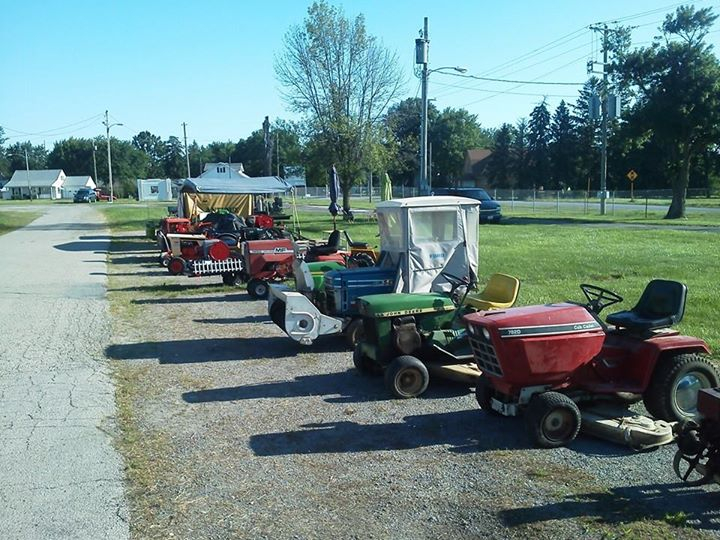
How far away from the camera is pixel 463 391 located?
7.36 meters

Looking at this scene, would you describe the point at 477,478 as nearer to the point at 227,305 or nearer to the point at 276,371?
the point at 276,371

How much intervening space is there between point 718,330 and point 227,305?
8.38 meters

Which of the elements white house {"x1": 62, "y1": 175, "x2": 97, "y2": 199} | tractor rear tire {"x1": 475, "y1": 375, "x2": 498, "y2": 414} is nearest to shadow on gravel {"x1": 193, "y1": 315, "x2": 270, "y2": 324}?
tractor rear tire {"x1": 475, "y1": 375, "x2": 498, "y2": 414}

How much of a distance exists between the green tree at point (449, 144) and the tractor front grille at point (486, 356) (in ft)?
307

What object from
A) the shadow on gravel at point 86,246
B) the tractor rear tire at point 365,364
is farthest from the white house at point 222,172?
the tractor rear tire at point 365,364

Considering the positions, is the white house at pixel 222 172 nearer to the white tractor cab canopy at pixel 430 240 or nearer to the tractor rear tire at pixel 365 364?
the white tractor cab canopy at pixel 430 240

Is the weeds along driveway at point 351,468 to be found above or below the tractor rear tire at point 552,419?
below

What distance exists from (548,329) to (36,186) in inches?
4726

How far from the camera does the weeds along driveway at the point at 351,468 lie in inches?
175

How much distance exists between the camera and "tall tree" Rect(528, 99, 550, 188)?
84.6 metres

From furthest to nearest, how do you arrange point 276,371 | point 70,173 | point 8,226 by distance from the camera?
point 70,173 → point 8,226 → point 276,371

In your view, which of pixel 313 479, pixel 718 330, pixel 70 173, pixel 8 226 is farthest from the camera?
pixel 70 173

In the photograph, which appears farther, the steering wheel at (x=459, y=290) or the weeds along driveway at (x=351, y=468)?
the steering wheel at (x=459, y=290)

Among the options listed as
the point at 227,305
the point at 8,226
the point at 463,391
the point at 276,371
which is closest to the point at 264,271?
the point at 227,305
